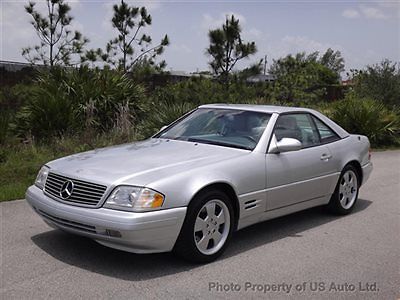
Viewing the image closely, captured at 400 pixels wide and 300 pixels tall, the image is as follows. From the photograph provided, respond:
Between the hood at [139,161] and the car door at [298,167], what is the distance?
0.47 m

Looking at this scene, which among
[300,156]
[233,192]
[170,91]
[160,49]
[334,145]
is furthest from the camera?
[160,49]

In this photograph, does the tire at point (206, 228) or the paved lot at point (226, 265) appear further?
the tire at point (206, 228)

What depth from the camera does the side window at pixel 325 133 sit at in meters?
6.73

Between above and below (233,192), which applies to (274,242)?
below

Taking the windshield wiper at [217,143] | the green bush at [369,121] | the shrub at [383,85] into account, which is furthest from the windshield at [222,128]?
the shrub at [383,85]

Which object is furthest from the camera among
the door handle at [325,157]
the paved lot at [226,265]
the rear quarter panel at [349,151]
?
the rear quarter panel at [349,151]

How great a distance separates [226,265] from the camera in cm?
497

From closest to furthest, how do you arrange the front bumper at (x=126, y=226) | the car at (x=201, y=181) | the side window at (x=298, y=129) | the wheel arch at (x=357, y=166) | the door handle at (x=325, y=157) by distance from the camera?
the front bumper at (x=126, y=226)
the car at (x=201, y=181)
the side window at (x=298, y=129)
the door handle at (x=325, y=157)
the wheel arch at (x=357, y=166)

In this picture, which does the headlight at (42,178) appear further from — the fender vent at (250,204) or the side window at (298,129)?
the side window at (298,129)

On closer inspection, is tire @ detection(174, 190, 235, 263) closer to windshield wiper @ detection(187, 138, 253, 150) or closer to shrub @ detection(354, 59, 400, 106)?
windshield wiper @ detection(187, 138, 253, 150)

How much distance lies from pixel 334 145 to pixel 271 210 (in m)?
1.57

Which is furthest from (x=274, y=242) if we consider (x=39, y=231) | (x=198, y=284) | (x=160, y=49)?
(x=160, y=49)

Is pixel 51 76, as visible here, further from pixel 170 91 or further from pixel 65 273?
pixel 65 273

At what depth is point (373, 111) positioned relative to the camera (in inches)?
614
